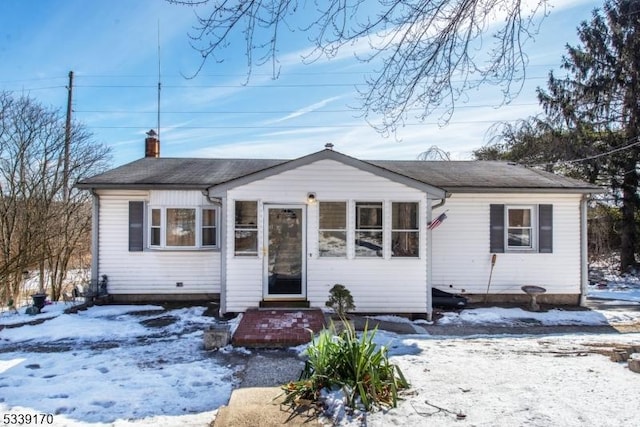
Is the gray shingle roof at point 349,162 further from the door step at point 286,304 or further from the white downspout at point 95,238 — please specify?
the door step at point 286,304

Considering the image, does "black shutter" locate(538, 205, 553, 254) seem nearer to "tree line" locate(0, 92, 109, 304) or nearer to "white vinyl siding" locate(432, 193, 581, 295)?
"white vinyl siding" locate(432, 193, 581, 295)

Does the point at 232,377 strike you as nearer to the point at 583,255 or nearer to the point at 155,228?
the point at 155,228

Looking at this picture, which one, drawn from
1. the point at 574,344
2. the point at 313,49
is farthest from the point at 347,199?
the point at 574,344

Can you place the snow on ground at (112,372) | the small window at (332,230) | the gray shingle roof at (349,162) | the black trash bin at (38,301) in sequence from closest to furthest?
the snow on ground at (112,372) < the small window at (332,230) < the black trash bin at (38,301) < the gray shingle roof at (349,162)

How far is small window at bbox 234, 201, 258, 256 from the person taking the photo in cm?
812

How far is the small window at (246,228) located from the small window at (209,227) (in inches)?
76.2

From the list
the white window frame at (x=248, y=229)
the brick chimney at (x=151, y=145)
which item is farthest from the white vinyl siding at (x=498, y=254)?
the brick chimney at (x=151, y=145)

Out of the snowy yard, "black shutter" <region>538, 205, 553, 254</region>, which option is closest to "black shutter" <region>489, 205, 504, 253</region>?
"black shutter" <region>538, 205, 553, 254</region>

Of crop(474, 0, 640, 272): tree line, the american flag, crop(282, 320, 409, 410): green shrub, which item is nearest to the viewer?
crop(282, 320, 409, 410): green shrub

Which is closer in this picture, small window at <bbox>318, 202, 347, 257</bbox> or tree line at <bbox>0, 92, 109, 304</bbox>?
small window at <bbox>318, 202, 347, 257</bbox>

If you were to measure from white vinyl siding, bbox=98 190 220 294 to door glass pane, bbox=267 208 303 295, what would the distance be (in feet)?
7.58

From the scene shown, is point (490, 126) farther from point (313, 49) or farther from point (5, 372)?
point (5, 372)

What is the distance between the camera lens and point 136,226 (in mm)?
9633

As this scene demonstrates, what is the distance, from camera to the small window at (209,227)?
31.9ft
